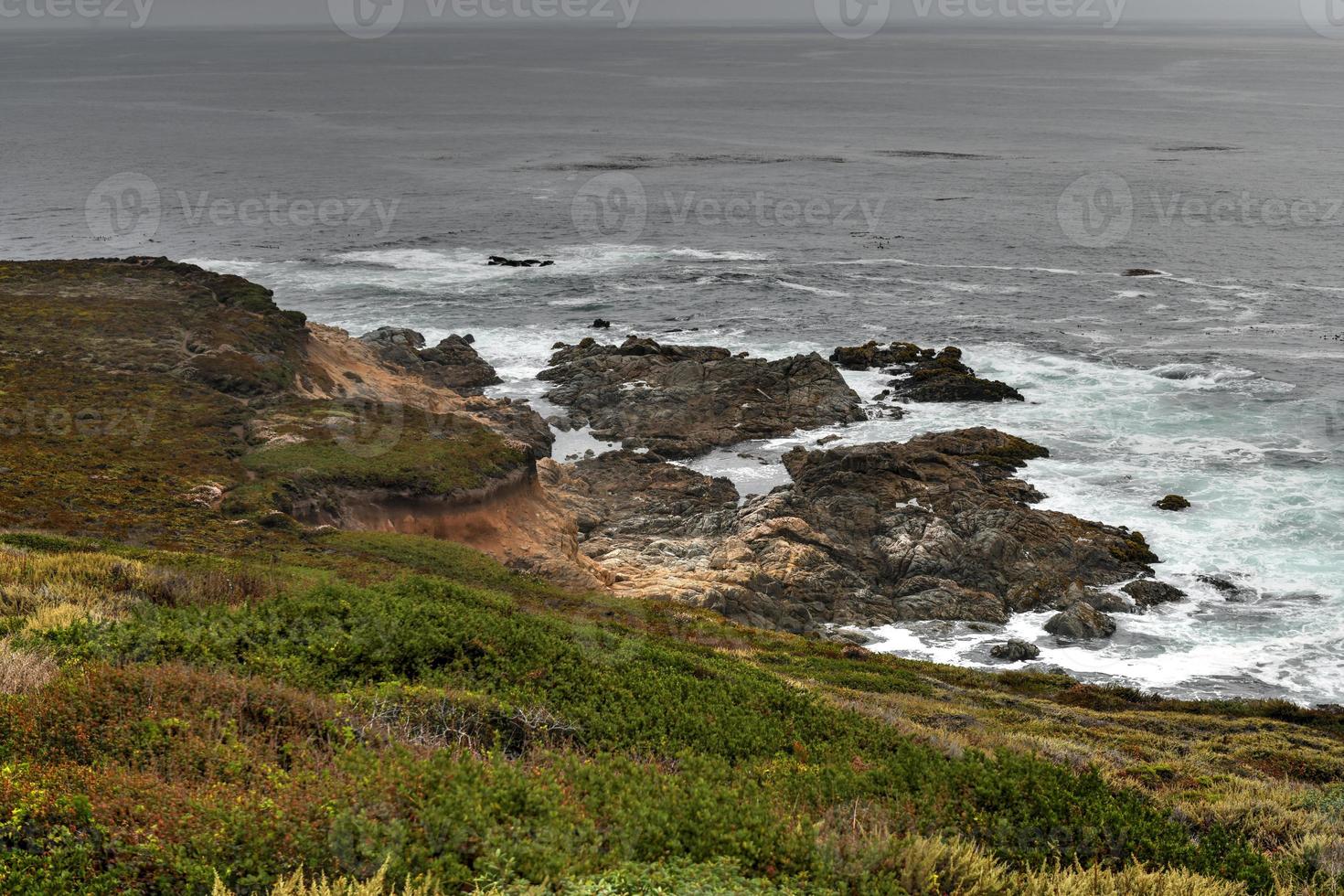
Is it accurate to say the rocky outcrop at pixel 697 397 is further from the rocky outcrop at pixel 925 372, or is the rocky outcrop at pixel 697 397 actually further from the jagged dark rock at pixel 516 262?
the jagged dark rock at pixel 516 262

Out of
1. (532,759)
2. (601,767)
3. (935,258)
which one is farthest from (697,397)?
(601,767)

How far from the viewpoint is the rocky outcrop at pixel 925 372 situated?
51188 millimetres

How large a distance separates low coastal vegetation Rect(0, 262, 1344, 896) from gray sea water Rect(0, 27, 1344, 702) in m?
14.4

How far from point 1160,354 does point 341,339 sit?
1699 inches

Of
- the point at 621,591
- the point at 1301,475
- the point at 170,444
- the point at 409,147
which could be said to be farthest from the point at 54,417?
the point at 409,147

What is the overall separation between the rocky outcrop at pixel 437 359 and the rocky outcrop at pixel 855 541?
1313 cm

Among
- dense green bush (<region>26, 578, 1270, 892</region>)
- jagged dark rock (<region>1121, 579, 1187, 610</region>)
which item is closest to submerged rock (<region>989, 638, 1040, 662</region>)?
jagged dark rock (<region>1121, 579, 1187, 610</region>)

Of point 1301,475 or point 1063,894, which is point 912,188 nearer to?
point 1301,475

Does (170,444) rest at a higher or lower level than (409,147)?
lower

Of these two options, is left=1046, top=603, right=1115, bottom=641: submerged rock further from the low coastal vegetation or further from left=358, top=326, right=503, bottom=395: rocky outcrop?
left=358, top=326, right=503, bottom=395: rocky outcrop

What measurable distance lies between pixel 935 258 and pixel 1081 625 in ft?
168

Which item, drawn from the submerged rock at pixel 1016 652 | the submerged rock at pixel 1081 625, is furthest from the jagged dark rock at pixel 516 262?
the submerged rock at pixel 1016 652

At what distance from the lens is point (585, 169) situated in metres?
120

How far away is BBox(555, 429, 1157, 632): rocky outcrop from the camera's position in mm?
33688
